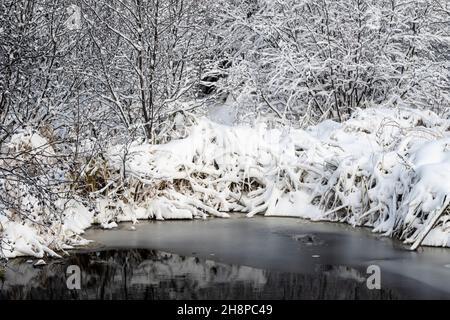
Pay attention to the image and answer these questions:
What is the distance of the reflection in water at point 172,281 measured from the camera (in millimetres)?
7578

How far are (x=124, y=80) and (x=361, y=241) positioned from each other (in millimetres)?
6825

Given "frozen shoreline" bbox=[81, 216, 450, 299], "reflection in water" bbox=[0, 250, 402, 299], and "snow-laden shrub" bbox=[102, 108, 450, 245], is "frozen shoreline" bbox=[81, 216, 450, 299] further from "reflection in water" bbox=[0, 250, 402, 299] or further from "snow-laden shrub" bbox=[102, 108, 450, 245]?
"snow-laden shrub" bbox=[102, 108, 450, 245]

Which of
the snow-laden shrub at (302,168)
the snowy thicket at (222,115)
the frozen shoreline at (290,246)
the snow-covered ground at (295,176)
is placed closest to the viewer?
the frozen shoreline at (290,246)

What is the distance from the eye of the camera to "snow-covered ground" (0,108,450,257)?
34.6 feet

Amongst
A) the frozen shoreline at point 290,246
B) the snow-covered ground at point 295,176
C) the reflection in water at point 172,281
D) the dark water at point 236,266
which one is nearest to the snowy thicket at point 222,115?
the snow-covered ground at point 295,176

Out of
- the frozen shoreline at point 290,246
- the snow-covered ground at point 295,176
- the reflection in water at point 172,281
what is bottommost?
the reflection in water at point 172,281

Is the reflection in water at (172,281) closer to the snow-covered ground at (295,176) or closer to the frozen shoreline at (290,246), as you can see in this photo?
the frozen shoreline at (290,246)

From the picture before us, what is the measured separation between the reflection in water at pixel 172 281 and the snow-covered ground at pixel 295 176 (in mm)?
1295

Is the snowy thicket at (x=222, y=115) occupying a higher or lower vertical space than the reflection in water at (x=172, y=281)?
higher

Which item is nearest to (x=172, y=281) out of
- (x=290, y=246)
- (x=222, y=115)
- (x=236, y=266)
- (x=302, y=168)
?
(x=236, y=266)

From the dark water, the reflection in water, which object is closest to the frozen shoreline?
the dark water

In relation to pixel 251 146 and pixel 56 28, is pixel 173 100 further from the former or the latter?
pixel 56 28

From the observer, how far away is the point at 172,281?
8.04m

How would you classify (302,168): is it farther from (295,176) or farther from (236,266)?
(236,266)
